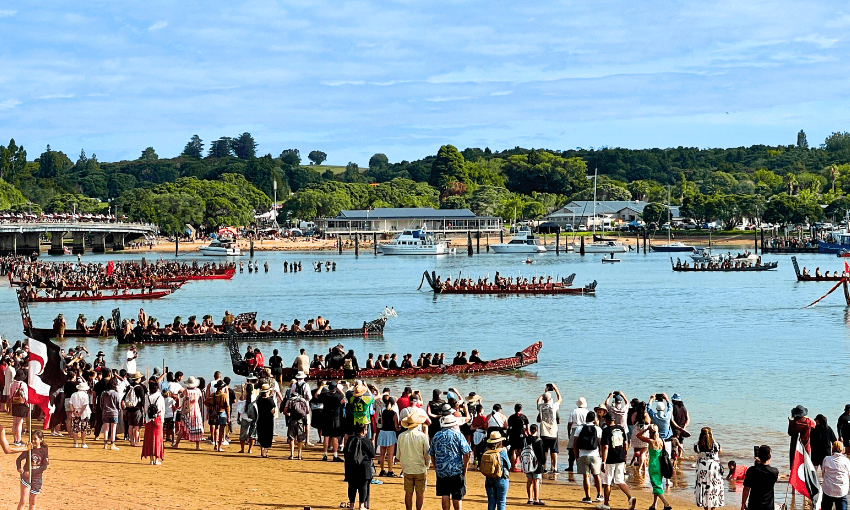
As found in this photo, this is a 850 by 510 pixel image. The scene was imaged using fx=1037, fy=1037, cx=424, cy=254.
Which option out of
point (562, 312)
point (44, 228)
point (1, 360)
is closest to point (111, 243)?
point (44, 228)

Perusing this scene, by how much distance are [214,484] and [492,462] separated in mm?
5851

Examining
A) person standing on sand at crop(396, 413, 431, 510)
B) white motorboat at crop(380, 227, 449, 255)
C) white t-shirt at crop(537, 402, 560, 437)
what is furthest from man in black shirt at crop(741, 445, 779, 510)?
white motorboat at crop(380, 227, 449, 255)

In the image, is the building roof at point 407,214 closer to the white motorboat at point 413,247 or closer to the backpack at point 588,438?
the white motorboat at point 413,247

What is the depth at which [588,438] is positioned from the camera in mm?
16500

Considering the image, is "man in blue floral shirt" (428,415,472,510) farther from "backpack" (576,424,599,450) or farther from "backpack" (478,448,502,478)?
"backpack" (576,424,599,450)

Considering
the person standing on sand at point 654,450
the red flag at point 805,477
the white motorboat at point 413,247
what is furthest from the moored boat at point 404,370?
the white motorboat at point 413,247

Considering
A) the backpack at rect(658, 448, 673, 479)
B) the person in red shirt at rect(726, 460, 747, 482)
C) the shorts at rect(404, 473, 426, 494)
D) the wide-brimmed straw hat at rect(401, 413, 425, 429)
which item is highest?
the wide-brimmed straw hat at rect(401, 413, 425, 429)

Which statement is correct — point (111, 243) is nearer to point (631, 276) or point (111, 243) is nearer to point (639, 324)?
point (631, 276)

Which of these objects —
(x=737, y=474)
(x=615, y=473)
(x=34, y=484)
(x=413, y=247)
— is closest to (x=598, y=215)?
(x=413, y=247)

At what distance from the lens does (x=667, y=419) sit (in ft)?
62.5

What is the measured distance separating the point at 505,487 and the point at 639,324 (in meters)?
45.8

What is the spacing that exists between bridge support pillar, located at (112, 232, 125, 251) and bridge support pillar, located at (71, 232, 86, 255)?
4363mm

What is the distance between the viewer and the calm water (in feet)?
107

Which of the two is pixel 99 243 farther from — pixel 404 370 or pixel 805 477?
pixel 805 477
